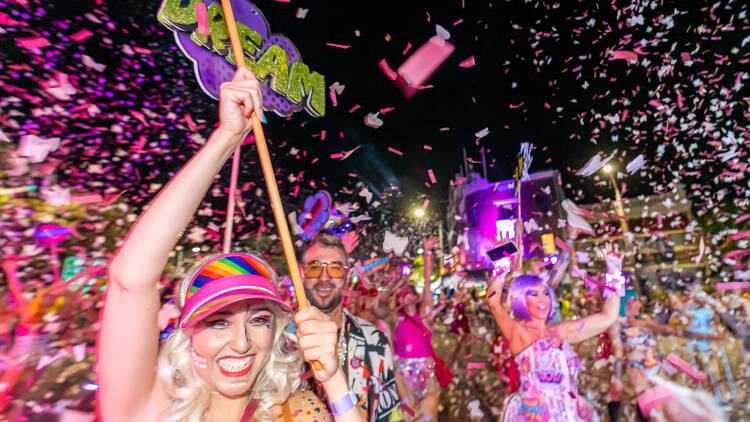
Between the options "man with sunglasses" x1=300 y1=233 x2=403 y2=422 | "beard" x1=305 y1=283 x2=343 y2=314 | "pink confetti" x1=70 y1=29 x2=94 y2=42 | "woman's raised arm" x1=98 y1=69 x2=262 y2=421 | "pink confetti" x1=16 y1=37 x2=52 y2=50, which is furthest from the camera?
"pink confetti" x1=70 y1=29 x2=94 y2=42

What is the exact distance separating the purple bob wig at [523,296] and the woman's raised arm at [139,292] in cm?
376

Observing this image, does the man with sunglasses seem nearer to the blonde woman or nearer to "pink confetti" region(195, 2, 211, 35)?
the blonde woman

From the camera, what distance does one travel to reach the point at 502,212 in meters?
35.1

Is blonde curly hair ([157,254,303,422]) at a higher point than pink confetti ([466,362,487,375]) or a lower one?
higher

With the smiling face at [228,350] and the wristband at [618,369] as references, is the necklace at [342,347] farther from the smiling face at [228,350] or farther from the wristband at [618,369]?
the wristband at [618,369]

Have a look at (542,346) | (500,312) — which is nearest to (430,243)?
(500,312)

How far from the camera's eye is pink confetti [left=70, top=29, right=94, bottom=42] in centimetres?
799

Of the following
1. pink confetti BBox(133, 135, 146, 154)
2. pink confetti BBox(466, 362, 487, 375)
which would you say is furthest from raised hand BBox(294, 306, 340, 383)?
pink confetti BBox(133, 135, 146, 154)

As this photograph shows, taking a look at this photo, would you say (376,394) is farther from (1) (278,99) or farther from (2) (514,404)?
(1) (278,99)

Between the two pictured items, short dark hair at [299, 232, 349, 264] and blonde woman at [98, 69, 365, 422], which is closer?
blonde woman at [98, 69, 365, 422]

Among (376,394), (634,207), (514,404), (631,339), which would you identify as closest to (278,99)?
(376,394)

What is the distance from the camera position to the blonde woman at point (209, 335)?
1.28 m

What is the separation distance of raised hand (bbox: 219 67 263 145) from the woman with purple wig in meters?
3.58

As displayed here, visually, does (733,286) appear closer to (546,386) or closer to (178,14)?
(546,386)
